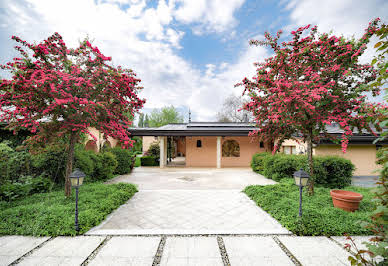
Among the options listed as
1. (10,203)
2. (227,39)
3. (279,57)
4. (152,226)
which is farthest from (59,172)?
(227,39)

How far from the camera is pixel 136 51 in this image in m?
12.0

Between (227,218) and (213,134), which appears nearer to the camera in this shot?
(227,218)

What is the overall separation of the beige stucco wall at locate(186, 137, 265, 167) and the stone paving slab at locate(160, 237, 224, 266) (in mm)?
10401

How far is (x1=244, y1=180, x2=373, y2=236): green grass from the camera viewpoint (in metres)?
3.50

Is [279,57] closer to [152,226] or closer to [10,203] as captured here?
[152,226]

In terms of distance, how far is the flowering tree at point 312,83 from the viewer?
14.3 ft

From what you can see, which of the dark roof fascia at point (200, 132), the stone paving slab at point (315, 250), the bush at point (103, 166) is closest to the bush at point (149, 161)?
the dark roof fascia at point (200, 132)

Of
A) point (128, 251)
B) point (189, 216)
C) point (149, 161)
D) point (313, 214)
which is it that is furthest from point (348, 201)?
point (149, 161)

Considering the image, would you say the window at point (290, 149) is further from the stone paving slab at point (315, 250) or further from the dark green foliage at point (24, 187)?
the dark green foliage at point (24, 187)

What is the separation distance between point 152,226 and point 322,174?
24.1 feet

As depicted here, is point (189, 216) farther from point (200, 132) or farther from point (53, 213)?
point (200, 132)

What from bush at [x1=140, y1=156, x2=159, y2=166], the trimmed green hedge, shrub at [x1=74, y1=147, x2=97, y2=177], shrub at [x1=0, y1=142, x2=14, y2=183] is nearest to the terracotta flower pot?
the trimmed green hedge

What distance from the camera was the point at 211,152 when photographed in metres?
13.8

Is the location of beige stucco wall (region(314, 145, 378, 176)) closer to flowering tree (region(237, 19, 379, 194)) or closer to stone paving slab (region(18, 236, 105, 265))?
flowering tree (region(237, 19, 379, 194))
